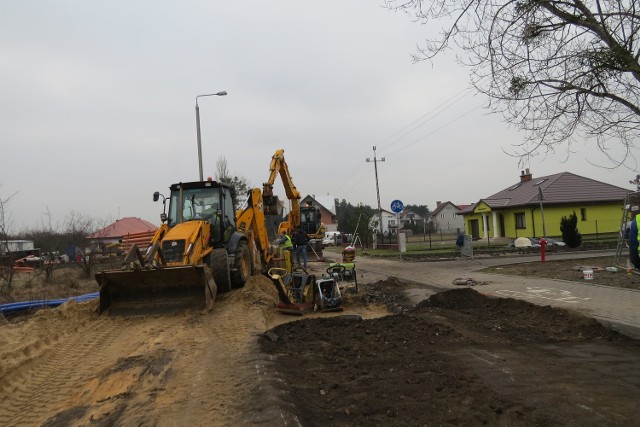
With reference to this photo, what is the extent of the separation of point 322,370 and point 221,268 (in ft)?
19.1

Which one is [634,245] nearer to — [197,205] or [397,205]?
[197,205]

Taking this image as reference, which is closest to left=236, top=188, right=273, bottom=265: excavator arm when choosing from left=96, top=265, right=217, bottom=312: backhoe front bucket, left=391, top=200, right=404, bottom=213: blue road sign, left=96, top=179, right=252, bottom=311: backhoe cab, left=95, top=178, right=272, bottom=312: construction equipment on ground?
left=95, top=178, right=272, bottom=312: construction equipment on ground

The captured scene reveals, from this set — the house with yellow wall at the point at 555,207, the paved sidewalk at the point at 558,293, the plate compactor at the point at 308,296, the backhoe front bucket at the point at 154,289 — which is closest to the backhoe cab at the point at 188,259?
the backhoe front bucket at the point at 154,289

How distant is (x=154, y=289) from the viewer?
9812 millimetres

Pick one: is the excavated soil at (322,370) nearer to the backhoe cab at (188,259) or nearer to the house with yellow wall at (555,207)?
the backhoe cab at (188,259)

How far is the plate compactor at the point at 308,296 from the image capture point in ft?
34.3

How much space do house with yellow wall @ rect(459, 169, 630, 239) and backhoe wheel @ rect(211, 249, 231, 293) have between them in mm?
29830

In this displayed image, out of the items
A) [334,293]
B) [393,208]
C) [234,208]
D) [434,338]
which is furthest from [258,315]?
[393,208]

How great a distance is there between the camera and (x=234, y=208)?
13.5 m

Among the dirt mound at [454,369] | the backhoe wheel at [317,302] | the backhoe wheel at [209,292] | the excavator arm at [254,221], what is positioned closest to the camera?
the dirt mound at [454,369]

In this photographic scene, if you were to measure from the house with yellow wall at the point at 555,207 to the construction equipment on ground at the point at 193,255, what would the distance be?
2786cm

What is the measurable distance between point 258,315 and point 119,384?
4214 mm

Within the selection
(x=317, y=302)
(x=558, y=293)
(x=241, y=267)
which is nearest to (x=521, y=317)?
(x=558, y=293)

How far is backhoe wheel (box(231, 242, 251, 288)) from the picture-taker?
469 inches
